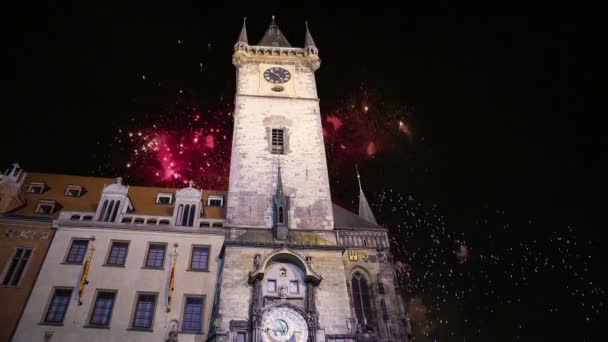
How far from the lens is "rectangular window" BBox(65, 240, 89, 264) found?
22.3 m

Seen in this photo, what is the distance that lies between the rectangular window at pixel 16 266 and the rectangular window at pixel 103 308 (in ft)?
14.8

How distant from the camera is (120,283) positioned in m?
21.6

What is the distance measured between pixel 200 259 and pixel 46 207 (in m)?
10.8

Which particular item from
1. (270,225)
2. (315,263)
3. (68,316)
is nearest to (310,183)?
(270,225)

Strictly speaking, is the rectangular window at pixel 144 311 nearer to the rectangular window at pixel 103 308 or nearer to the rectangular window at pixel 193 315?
the rectangular window at pixel 103 308

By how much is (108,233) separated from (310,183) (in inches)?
487

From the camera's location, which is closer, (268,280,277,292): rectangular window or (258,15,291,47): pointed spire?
(268,280,277,292): rectangular window

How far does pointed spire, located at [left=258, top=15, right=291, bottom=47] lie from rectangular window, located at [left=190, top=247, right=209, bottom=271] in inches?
796

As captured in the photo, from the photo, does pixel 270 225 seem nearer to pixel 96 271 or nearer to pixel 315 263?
pixel 315 263

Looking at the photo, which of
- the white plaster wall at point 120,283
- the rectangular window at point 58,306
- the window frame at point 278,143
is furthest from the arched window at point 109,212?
the window frame at point 278,143

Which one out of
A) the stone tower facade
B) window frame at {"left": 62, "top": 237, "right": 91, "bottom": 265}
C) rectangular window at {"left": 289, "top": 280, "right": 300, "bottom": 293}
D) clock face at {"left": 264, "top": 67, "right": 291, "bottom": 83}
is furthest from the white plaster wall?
clock face at {"left": 264, "top": 67, "right": 291, "bottom": 83}

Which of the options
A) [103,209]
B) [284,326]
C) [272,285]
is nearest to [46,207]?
[103,209]

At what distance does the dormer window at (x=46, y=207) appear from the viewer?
2492cm

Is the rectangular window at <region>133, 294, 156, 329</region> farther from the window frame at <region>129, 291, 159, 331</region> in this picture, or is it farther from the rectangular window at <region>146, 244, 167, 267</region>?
the rectangular window at <region>146, 244, 167, 267</region>
